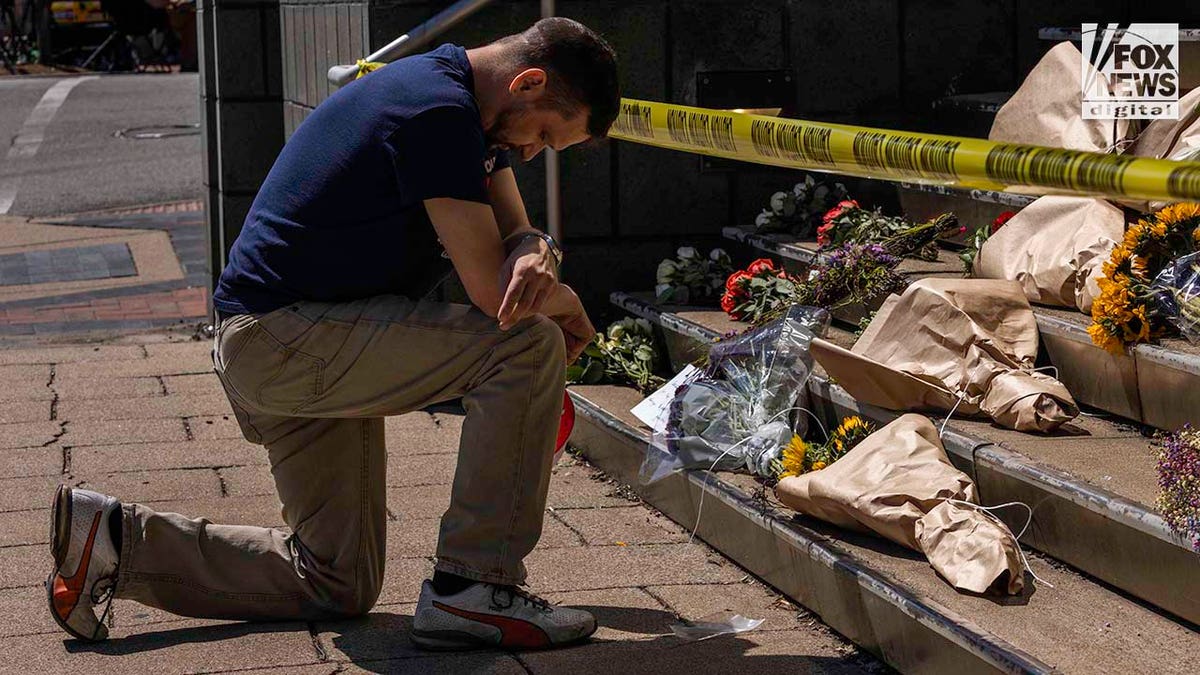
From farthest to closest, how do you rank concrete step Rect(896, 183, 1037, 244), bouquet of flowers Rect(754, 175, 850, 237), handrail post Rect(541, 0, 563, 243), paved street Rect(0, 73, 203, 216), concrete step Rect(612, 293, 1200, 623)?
paved street Rect(0, 73, 203, 216)
bouquet of flowers Rect(754, 175, 850, 237)
handrail post Rect(541, 0, 563, 243)
concrete step Rect(896, 183, 1037, 244)
concrete step Rect(612, 293, 1200, 623)

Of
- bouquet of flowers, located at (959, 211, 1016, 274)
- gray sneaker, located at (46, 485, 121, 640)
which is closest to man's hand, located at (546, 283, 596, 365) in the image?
gray sneaker, located at (46, 485, 121, 640)

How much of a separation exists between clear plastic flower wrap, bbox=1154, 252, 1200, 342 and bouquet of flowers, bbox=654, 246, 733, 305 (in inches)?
74.9

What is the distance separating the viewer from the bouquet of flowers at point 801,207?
5.57m

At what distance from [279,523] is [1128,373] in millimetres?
2305

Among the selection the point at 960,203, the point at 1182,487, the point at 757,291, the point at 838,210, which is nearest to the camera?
the point at 1182,487

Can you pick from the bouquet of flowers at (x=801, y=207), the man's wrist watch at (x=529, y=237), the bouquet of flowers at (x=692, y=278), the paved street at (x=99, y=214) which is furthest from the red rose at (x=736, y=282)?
the paved street at (x=99, y=214)

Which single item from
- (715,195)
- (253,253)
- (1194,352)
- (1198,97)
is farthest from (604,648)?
(715,195)

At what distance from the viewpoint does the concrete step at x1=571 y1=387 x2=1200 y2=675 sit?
9.69 feet

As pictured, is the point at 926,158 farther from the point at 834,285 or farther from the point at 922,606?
the point at 834,285

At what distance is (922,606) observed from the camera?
3.15 meters

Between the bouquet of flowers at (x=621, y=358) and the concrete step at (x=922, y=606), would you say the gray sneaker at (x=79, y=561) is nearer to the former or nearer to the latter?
the concrete step at (x=922, y=606)

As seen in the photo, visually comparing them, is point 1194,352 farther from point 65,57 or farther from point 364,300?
point 65,57

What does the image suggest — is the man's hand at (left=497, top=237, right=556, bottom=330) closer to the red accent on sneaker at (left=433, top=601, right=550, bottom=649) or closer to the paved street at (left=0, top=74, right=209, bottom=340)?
the red accent on sneaker at (left=433, top=601, right=550, bottom=649)

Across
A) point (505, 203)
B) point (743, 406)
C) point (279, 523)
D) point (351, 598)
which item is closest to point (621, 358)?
point (743, 406)
